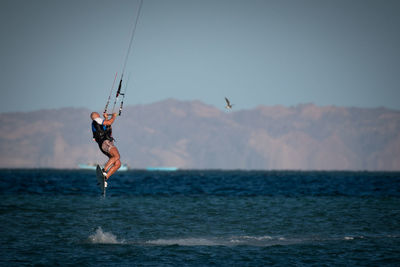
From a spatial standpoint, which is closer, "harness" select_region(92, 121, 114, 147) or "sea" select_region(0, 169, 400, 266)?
"harness" select_region(92, 121, 114, 147)

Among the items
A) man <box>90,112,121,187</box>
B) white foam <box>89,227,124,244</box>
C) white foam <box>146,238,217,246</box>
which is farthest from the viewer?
white foam <box>89,227,124,244</box>

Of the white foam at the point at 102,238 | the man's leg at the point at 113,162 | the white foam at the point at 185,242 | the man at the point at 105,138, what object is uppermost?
the man at the point at 105,138

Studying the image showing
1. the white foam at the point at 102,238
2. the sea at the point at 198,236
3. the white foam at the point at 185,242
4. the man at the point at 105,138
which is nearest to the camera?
the man at the point at 105,138

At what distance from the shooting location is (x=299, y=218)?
3847cm

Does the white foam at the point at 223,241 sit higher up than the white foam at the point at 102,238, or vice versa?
the white foam at the point at 223,241

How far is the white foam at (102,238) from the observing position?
27.5 metres

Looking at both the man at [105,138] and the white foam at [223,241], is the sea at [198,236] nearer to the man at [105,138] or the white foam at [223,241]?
the white foam at [223,241]

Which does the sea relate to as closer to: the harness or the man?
the man

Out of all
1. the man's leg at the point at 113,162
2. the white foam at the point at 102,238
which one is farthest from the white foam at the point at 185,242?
the man's leg at the point at 113,162

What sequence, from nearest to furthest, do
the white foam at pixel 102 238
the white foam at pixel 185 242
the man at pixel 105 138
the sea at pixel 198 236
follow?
the man at pixel 105 138
the sea at pixel 198 236
the white foam at pixel 185 242
the white foam at pixel 102 238

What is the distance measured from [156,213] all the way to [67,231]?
11.4 metres

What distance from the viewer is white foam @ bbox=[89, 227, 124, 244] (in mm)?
27469

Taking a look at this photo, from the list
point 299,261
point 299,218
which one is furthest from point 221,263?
point 299,218

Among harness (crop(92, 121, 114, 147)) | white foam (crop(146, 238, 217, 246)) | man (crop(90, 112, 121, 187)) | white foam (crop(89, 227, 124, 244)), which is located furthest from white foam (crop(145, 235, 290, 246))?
harness (crop(92, 121, 114, 147))
